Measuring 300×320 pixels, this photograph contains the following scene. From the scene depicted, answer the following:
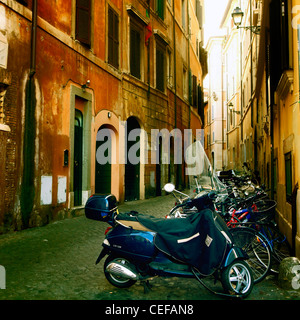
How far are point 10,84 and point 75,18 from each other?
11.6 feet

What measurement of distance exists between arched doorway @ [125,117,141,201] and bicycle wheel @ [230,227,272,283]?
28.3ft

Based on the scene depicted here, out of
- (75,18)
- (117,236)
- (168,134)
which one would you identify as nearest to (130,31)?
(75,18)

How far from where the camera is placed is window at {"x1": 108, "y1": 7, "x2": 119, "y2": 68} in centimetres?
1162

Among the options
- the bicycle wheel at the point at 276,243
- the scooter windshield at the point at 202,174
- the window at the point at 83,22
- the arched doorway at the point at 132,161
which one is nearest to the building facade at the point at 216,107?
the arched doorway at the point at 132,161

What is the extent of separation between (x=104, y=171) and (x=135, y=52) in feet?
16.6

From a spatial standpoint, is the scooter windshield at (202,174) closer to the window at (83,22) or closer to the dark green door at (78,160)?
the dark green door at (78,160)

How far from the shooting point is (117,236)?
4.07 meters

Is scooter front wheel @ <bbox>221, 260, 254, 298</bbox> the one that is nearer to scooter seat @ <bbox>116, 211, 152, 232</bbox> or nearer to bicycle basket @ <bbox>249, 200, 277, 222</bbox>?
scooter seat @ <bbox>116, 211, 152, 232</bbox>

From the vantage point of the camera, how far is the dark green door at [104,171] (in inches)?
443

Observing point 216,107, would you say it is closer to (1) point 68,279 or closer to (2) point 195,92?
(2) point 195,92

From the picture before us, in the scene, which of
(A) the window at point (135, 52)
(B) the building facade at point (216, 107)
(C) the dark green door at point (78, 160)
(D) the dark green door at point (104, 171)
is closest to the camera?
(C) the dark green door at point (78, 160)

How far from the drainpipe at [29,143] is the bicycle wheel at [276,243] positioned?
474cm

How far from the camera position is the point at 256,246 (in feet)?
15.6
